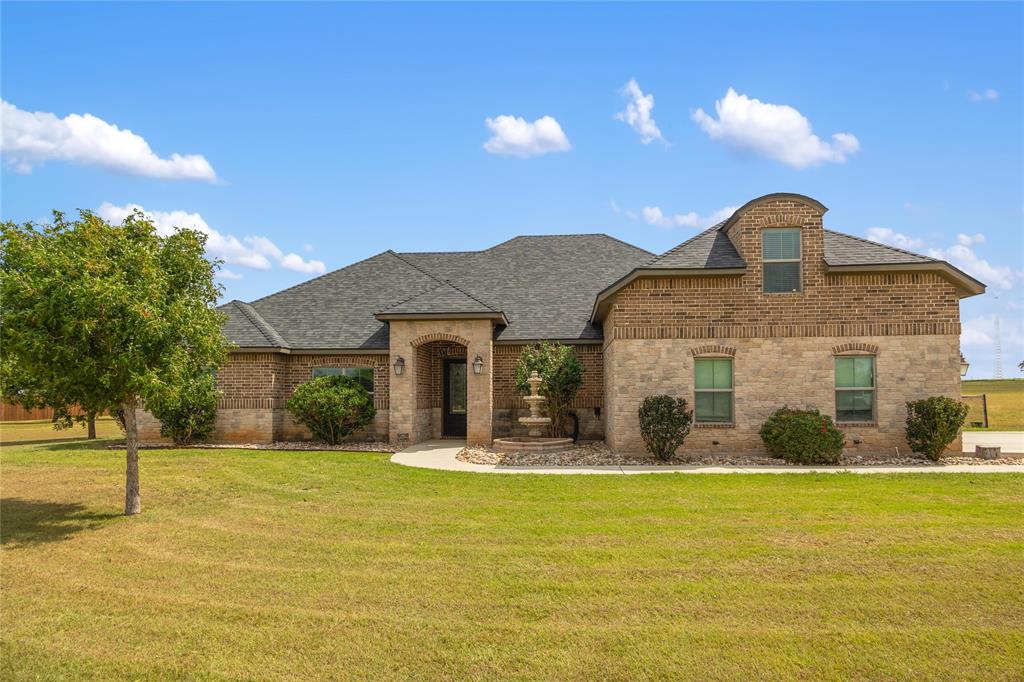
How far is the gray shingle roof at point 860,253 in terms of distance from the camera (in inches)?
592

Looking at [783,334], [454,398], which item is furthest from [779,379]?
[454,398]

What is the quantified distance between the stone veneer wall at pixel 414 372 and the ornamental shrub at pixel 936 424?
10.8m

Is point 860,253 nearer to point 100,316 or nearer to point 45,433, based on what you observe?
point 100,316

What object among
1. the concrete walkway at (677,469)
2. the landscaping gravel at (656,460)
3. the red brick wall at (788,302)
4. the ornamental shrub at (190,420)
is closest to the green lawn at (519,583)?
the concrete walkway at (677,469)

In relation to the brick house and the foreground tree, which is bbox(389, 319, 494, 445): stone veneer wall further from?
the foreground tree

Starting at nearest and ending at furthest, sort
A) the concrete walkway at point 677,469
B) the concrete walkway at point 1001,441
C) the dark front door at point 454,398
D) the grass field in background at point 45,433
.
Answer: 1. the concrete walkway at point 677,469
2. the concrete walkway at point 1001,441
3. the dark front door at point 454,398
4. the grass field in background at point 45,433

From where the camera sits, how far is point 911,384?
15.0 m

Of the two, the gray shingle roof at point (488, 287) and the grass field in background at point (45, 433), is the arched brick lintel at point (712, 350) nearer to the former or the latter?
the gray shingle roof at point (488, 287)

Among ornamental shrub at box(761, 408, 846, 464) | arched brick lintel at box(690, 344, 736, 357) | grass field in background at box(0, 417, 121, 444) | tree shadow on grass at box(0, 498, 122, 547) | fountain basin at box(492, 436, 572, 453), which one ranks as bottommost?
grass field in background at box(0, 417, 121, 444)

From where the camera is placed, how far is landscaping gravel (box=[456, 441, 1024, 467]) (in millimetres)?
14375

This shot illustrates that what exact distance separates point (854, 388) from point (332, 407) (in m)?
13.9

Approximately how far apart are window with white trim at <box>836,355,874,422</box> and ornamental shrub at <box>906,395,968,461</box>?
3.24 ft

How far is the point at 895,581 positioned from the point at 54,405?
36.6ft

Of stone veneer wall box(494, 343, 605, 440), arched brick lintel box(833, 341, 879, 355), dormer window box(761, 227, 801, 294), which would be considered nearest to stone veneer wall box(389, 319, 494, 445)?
stone veneer wall box(494, 343, 605, 440)
